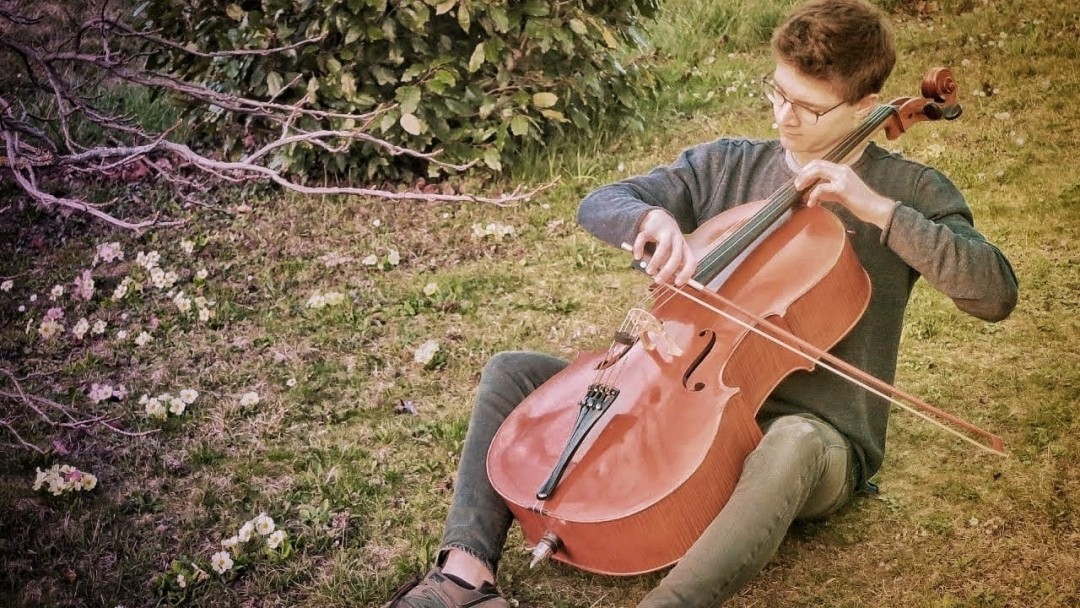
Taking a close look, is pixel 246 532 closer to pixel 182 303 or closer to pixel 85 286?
pixel 85 286

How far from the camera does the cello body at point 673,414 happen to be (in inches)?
66.4

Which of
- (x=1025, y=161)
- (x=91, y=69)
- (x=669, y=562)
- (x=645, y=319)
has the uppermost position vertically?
(x=645, y=319)

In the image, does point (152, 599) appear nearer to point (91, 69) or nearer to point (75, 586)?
point (75, 586)

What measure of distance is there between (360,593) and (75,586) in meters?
0.69

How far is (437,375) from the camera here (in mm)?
2986

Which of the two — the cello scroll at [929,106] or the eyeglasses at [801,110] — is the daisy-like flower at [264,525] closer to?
the eyeglasses at [801,110]

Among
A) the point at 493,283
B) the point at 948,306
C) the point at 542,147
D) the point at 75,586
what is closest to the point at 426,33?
the point at 542,147

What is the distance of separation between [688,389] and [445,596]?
0.64 metres

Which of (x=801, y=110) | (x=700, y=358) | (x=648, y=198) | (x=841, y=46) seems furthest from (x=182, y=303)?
(x=841, y=46)

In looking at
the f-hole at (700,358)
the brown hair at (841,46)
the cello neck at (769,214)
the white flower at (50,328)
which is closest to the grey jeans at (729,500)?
the f-hole at (700,358)

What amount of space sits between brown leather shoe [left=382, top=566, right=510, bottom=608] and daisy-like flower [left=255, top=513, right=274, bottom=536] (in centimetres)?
48

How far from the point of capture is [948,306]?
10.2ft

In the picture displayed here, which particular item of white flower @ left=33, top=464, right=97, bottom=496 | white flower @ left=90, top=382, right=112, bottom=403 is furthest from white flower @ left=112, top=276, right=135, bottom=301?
white flower @ left=33, top=464, right=97, bottom=496

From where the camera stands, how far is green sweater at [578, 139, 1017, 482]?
186cm
